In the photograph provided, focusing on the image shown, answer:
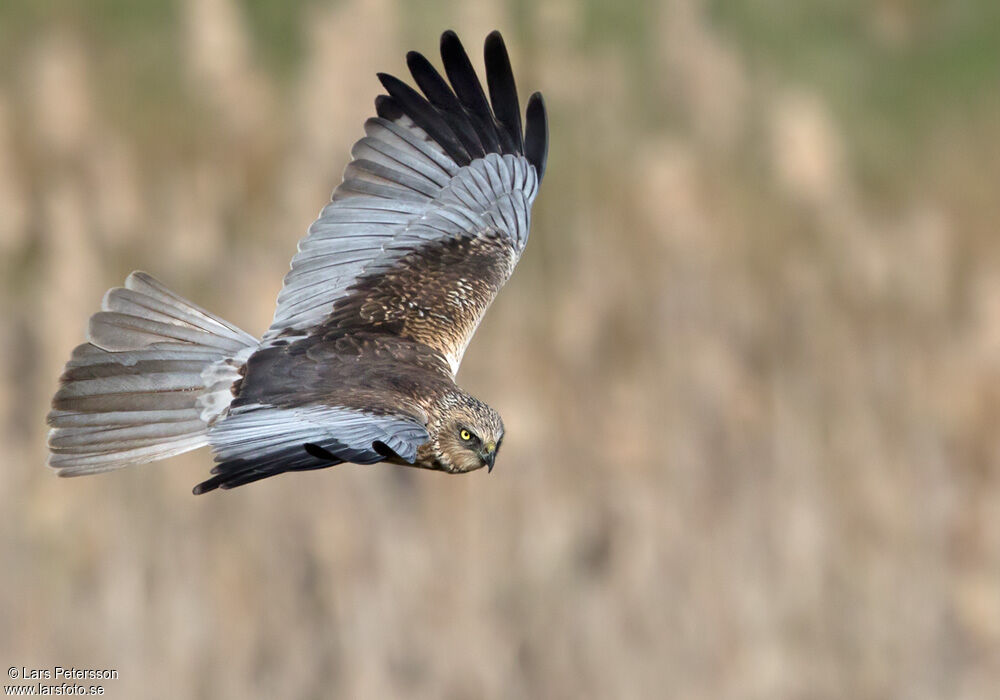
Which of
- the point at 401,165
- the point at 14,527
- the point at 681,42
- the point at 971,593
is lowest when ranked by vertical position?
the point at 971,593

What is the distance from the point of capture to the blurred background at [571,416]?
588cm

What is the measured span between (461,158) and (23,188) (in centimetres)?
A: 204

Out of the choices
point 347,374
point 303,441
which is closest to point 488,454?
point 347,374

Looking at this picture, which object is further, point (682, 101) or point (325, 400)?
point (682, 101)

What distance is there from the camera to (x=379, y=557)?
19.5 ft

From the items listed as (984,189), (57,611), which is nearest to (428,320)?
(57,611)

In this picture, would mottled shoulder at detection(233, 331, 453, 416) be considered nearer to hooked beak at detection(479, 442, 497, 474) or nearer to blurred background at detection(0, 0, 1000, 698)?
hooked beak at detection(479, 442, 497, 474)

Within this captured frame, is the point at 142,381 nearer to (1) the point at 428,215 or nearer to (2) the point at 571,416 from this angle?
(1) the point at 428,215

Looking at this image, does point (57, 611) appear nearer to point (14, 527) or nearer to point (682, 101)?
point (14, 527)

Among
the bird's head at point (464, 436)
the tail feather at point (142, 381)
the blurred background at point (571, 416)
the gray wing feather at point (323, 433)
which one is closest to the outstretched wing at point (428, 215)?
the tail feather at point (142, 381)

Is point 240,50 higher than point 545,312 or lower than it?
higher

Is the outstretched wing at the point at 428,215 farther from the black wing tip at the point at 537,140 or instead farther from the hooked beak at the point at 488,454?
the hooked beak at the point at 488,454

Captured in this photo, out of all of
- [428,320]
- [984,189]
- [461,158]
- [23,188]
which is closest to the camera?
[428,320]

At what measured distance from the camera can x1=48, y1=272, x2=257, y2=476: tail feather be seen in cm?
443
